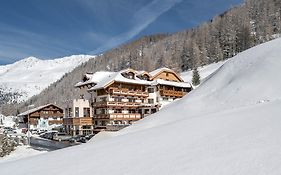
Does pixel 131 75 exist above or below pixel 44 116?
above

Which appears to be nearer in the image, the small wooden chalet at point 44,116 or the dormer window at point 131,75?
the dormer window at point 131,75

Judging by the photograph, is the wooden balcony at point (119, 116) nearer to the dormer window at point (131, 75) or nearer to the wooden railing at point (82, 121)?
the wooden railing at point (82, 121)

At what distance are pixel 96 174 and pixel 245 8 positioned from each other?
158 m

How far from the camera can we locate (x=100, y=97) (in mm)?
60188

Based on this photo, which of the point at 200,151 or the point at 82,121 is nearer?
the point at 200,151

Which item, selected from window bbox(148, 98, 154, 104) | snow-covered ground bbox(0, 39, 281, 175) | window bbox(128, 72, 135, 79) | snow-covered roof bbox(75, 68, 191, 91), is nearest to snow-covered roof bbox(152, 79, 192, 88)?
snow-covered roof bbox(75, 68, 191, 91)

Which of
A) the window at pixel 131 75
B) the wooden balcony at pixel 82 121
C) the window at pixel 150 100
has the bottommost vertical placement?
the wooden balcony at pixel 82 121

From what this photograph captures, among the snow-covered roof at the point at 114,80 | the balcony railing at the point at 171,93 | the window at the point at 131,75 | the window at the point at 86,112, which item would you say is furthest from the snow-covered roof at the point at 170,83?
the window at the point at 86,112

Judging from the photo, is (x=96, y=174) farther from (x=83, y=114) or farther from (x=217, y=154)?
(x=83, y=114)

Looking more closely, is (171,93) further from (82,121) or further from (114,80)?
(82,121)

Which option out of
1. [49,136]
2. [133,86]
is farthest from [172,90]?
[49,136]

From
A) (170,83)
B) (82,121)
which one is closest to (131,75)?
(170,83)

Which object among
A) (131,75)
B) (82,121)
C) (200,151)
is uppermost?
(131,75)

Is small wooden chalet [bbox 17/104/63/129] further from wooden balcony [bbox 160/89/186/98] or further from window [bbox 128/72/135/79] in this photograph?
wooden balcony [bbox 160/89/186/98]
